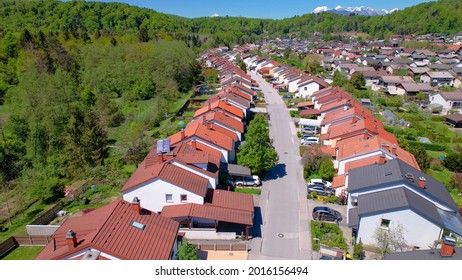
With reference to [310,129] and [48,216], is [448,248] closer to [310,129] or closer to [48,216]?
[48,216]

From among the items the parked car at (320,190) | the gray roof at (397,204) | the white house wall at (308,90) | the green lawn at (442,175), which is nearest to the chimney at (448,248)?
the gray roof at (397,204)

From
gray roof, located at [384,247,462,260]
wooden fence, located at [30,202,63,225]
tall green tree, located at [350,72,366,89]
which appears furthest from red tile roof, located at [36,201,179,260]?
tall green tree, located at [350,72,366,89]

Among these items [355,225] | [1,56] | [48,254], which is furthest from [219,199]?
[1,56]

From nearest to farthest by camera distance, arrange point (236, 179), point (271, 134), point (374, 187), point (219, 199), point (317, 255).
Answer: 1. point (317, 255)
2. point (374, 187)
3. point (219, 199)
4. point (236, 179)
5. point (271, 134)

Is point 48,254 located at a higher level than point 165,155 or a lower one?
lower

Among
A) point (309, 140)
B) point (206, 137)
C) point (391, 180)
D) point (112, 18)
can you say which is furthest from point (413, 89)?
point (112, 18)

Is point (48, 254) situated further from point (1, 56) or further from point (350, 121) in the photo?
point (1, 56)
